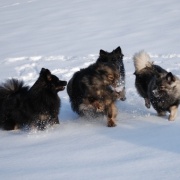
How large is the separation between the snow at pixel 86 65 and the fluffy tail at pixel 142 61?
72 centimetres

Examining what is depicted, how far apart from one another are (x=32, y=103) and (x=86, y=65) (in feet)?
12.5

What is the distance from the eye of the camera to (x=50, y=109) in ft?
19.7

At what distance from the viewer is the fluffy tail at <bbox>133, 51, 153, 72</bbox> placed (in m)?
6.76

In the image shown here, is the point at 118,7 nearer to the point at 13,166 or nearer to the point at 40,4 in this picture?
the point at 40,4

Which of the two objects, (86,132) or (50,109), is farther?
(50,109)

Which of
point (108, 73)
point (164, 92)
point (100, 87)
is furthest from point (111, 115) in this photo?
point (164, 92)

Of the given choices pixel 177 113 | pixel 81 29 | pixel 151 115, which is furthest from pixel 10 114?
pixel 81 29

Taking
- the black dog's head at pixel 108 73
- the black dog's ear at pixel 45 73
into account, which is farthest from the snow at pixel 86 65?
the black dog's ear at pixel 45 73

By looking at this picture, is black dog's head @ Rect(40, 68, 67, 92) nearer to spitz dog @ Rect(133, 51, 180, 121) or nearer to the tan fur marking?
spitz dog @ Rect(133, 51, 180, 121)

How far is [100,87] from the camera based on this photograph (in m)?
5.73

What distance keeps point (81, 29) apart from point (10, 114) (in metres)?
8.34

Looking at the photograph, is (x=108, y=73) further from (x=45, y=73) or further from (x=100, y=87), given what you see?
(x=45, y=73)

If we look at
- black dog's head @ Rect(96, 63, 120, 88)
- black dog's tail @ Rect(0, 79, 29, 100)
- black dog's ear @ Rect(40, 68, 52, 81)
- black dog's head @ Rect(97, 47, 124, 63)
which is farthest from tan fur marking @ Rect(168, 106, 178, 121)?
black dog's tail @ Rect(0, 79, 29, 100)

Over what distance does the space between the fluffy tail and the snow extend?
72 cm
